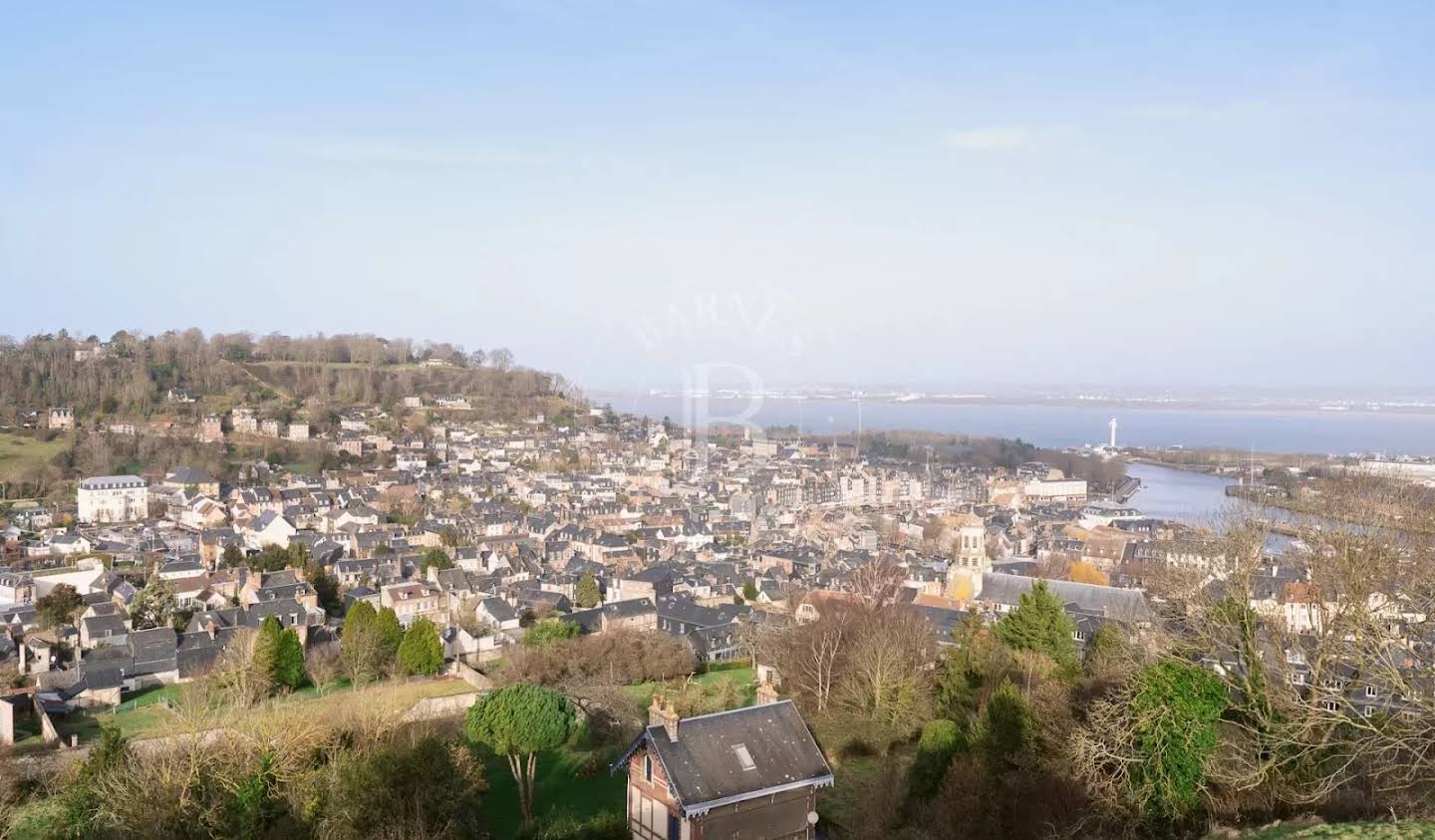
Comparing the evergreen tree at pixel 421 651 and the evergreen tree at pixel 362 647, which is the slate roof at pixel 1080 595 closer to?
the evergreen tree at pixel 421 651

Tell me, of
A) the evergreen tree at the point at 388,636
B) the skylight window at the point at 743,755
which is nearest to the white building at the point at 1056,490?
the evergreen tree at the point at 388,636

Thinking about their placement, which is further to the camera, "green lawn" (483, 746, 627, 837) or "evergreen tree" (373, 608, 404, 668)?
"evergreen tree" (373, 608, 404, 668)

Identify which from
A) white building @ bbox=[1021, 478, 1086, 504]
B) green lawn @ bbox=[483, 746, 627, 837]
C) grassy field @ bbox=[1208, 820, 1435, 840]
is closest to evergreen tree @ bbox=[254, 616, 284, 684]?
green lawn @ bbox=[483, 746, 627, 837]

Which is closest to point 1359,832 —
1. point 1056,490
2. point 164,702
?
point 164,702

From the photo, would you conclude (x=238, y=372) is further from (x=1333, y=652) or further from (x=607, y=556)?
(x=1333, y=652)

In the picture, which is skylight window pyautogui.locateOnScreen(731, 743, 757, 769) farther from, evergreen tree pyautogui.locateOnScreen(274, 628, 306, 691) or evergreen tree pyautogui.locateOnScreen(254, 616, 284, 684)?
evergreen tree pyautogui.locateOnScreen(274, 628, 306, 691)

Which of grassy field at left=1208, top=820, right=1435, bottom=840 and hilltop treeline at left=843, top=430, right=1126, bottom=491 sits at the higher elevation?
grassy field at left=1208, top=820, right=1435, bottom=840
